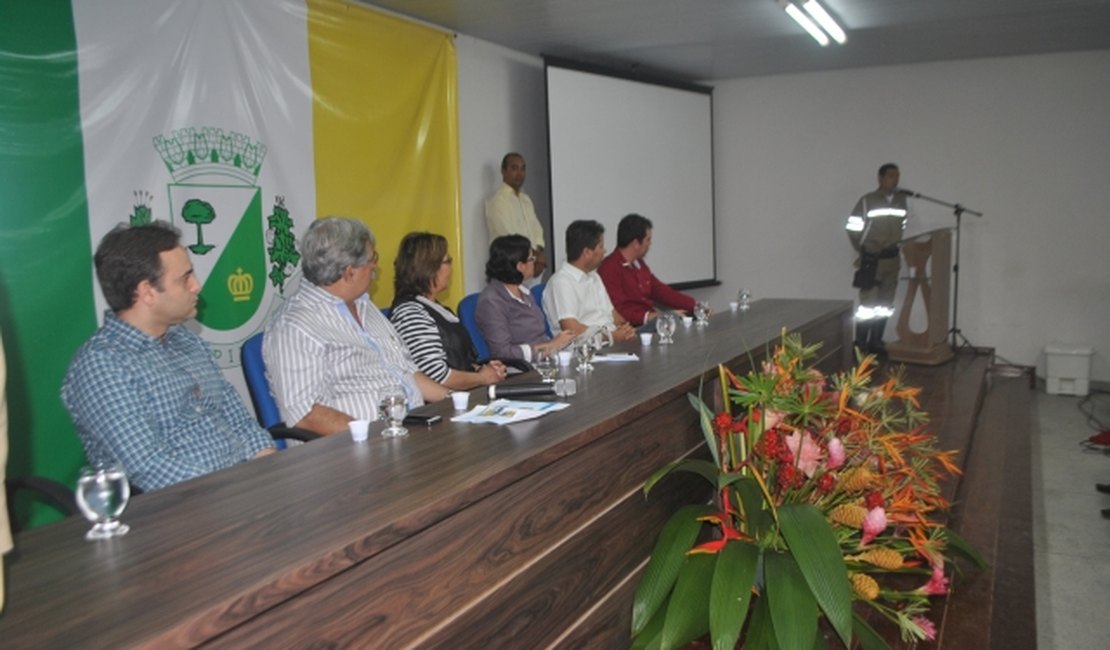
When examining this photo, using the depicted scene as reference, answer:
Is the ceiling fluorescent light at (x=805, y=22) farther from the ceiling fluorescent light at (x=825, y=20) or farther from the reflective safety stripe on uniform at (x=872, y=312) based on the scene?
the reflective safety stripe on uniform at (x=872, y=312)

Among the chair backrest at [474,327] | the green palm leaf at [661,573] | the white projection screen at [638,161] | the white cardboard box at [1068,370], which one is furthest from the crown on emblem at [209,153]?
the white cardboard box at [1068,370]

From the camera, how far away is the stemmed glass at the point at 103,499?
1271mm

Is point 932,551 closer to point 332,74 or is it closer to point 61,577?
point 61,577

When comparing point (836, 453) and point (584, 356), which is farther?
point (584, 356)

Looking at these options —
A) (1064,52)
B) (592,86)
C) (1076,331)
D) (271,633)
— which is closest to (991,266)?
(1076,331)

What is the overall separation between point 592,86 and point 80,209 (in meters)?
3.64

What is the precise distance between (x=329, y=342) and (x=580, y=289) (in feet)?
6.05

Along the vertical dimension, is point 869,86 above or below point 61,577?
above

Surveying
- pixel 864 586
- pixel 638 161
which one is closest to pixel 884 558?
pixel 864 586

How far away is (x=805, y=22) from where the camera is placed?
4.81 metres

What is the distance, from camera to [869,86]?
267 inches

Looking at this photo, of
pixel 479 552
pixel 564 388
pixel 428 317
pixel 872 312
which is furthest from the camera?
pixel 872 312

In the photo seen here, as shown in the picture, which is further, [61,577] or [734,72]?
[734,72]

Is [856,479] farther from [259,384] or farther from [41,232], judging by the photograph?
[41,232]
